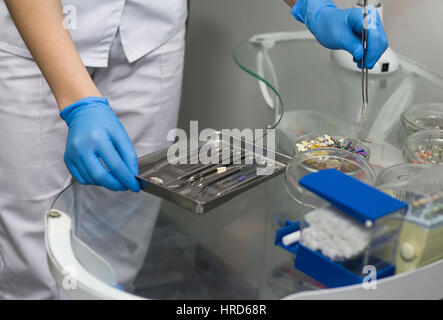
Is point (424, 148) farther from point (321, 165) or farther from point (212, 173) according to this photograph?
point (212, 173)

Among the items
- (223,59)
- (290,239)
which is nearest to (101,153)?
(290,239)

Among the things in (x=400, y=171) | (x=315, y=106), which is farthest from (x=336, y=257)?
(x=315, y=106)

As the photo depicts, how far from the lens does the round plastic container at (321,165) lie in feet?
3.84

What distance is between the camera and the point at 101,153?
1.20m

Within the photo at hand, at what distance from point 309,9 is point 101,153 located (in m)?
0.68

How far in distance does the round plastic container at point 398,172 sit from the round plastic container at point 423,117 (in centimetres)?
21

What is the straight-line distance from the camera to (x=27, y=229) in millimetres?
1660

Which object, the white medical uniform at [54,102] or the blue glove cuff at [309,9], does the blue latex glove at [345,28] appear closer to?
the blue glove cuff at [309,9]

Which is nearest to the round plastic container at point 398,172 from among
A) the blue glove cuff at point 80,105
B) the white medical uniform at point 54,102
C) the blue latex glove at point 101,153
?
the blue latex glove at point 101,153

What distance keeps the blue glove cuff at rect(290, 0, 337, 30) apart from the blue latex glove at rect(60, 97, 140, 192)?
593 millimetres

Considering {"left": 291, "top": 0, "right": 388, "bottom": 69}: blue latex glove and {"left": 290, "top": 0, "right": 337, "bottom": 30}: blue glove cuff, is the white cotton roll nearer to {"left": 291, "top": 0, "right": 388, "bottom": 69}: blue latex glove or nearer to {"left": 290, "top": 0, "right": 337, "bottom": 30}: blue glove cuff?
{"left": 291, "top": 0, "right": 388, "bottom": 69}: blue latex glove

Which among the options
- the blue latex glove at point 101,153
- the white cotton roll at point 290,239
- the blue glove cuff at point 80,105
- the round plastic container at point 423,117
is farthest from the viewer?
Answer: the round plastic container at point 423,117

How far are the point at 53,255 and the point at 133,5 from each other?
82cm
